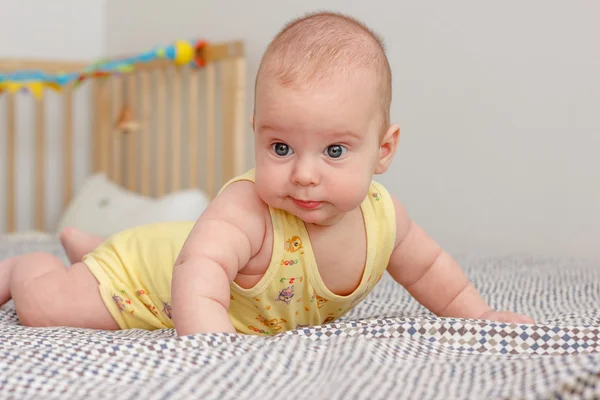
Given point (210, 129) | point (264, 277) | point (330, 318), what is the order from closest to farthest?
point (264, 277), point (330, 318), point (210, 129)

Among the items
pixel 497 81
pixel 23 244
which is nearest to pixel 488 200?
pixel 497 81

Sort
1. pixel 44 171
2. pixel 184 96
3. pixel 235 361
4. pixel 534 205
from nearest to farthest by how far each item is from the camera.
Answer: pixel 235 361 < pixel 534 205 < pixel 184 96 < pixel 44 171

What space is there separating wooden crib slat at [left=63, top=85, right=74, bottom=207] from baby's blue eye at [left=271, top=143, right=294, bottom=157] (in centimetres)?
243

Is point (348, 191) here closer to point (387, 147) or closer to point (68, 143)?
point (387, 147)

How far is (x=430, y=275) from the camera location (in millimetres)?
1055

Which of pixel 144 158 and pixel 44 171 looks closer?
pixel 144 158

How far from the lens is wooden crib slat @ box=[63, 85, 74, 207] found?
311cm

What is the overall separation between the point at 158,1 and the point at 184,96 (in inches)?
15.7

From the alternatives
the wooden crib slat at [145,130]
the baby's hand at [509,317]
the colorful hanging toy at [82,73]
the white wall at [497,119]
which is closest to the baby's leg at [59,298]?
the baby's hand at [509,317]

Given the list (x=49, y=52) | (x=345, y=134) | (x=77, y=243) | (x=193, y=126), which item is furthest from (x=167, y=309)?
(x=49, y=52)

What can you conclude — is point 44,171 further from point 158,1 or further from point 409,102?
Result: point 409,102

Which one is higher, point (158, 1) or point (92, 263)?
point (158, 1)

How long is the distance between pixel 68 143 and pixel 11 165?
0.23m

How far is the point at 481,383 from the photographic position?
62 cm
